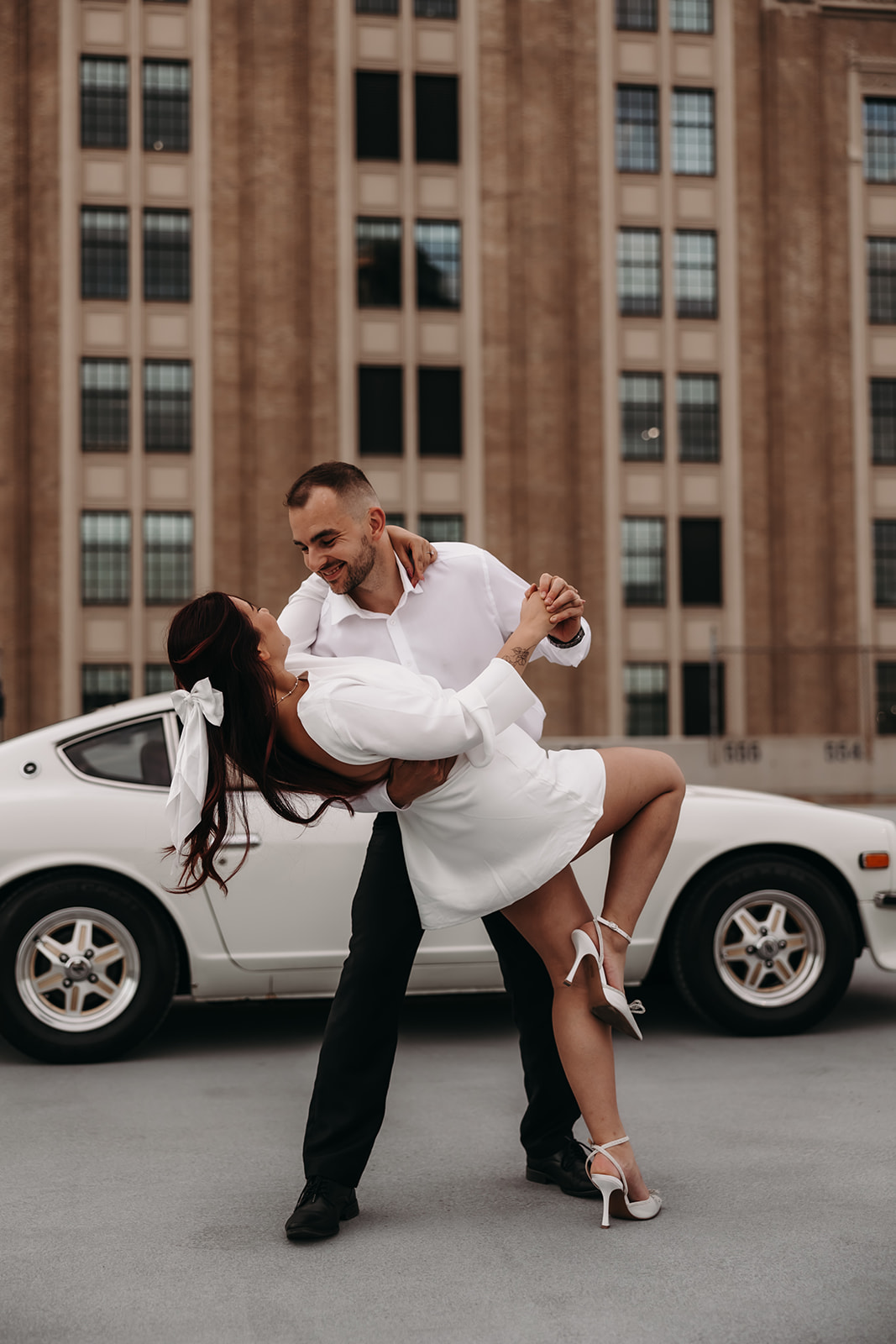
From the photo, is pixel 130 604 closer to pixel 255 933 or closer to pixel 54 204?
pixel 54 204

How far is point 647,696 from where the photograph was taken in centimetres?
3281

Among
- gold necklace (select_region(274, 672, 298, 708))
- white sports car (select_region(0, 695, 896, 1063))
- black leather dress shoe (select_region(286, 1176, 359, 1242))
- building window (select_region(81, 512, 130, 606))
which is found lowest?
black leather dress shoe (select_region(286, 1176, 359, 1242))

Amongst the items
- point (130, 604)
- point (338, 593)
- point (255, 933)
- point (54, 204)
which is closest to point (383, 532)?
point (338, 593)

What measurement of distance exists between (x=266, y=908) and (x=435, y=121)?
1198 inches

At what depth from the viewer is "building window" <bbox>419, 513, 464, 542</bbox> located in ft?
105

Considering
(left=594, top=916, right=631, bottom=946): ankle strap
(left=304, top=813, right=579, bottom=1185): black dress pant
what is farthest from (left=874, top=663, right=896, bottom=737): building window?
(left=594, top=916, right=631, bottom=946): ankle strap

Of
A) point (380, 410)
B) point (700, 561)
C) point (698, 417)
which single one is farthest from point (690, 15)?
point (700, 561)

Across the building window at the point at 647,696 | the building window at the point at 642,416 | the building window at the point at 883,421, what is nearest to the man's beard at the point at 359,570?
the building window at the point at 647,696

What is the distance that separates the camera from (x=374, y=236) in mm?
32000

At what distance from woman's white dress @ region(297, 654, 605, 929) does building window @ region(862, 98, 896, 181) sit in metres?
35.5

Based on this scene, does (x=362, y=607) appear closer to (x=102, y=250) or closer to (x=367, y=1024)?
(x=367, y=1024)

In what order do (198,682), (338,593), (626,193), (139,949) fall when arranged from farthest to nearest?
(626,193)
(139,949)
(338,593)
(198,682)

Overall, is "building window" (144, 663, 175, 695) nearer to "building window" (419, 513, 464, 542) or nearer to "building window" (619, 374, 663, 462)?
"building window" (419, 513, 464, 542)

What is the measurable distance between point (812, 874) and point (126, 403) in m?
27.9
